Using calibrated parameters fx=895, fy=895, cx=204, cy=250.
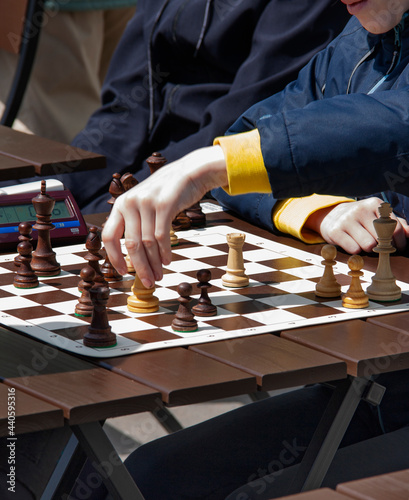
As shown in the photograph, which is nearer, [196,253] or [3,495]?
[3,495]

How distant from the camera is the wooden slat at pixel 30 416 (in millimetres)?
1155

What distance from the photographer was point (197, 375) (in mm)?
1307

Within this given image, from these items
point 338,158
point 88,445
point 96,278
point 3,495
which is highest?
point 338,158

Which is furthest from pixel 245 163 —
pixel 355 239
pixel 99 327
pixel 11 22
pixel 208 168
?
pixel 11 22

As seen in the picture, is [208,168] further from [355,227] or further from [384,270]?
[355,227]

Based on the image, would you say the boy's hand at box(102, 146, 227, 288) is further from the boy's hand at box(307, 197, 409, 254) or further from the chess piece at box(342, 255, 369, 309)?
the boy's hand at box(307, 197, 409, 254)

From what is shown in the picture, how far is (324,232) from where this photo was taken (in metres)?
2.02

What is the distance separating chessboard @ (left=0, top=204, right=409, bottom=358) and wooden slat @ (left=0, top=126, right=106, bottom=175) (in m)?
0.43

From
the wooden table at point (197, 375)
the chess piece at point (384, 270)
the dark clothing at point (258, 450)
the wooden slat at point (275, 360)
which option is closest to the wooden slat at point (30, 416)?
the wooden table at point (197, 375)

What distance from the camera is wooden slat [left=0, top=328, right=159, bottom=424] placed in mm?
1214

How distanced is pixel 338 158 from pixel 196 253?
522mm

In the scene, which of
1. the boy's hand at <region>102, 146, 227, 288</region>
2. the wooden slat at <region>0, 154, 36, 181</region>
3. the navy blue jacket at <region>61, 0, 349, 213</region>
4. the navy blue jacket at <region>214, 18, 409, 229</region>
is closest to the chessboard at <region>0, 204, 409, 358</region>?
the boy's hand at <region>102, 146, 227, 288</region>

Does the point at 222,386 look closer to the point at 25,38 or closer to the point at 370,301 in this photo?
the point at 370,301

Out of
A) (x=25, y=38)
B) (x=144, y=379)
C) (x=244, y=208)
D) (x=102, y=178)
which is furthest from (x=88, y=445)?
(x=25, y=38)
